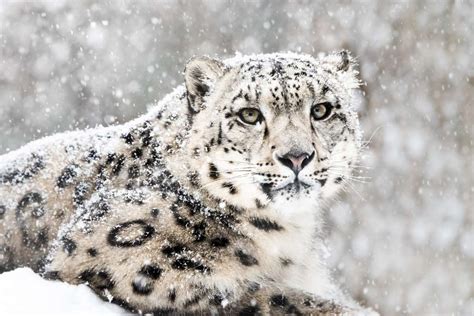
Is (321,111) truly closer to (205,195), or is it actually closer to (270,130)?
(270,130)

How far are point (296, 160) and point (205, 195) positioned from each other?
0.67 meters

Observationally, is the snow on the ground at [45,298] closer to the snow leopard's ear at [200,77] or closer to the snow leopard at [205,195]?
the snow leopard at [205,195]

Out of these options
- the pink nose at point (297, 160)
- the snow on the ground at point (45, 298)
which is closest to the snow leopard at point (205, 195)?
the pink nose at point (297, 160)

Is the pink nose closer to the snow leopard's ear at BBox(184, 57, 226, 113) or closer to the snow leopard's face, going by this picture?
the snow leopard's face

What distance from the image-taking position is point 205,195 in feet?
17.3

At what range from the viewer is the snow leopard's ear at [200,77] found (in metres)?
5.66

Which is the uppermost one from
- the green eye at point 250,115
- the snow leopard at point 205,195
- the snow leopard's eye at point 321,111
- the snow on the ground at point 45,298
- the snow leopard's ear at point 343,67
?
the snow leopard's ear at point 343,67

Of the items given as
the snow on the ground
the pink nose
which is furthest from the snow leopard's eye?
the snow on the ground

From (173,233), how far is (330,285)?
1.55m

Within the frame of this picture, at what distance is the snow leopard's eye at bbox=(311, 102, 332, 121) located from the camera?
18.0 ft

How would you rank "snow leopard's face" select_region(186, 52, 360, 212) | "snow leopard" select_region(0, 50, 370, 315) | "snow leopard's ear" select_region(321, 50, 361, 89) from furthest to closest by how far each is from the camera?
"snow leopard's ear" select_region(321, 50, 361, 89) → "snow leopard's face" select_region(186, 52, 360, 212) → "snow leopard" select_region(0, 50, 370, 315)

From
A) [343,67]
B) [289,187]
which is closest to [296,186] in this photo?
[289,187]

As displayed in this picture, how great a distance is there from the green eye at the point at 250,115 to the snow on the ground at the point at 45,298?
150cm

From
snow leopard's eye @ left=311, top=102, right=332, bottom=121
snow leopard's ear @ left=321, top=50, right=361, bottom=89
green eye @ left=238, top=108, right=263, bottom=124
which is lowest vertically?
green eye @ left=238, top=108, right=263, bottom=124
